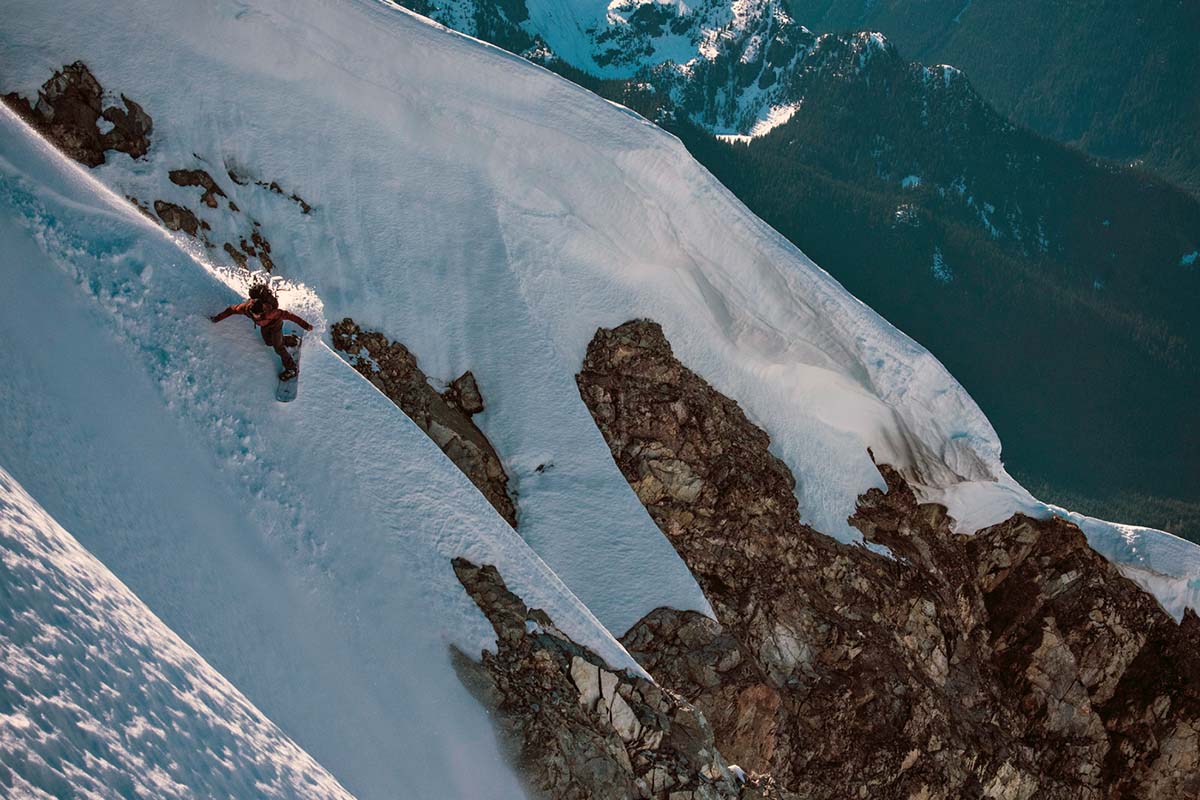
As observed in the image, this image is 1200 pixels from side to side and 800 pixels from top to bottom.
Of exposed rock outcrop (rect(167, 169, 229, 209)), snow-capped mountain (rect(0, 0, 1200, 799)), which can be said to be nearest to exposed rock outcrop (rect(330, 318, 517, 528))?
snow-capped mountain (rect(0, 0, 1200, 799))

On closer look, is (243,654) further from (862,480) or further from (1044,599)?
(1044,599)

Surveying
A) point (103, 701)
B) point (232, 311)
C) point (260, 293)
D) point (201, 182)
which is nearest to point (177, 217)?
point (201, 182)

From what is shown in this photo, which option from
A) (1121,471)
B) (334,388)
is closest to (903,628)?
(334,388)

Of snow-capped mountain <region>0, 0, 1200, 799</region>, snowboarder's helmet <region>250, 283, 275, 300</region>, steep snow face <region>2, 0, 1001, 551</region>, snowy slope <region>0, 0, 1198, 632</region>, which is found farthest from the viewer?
steep snow face <region>2, 0, 1001, 551</region>

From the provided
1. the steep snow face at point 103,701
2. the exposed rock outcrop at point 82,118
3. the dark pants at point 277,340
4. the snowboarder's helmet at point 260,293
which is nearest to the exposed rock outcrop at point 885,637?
the dark pants at point 277,340

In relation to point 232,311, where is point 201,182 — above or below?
below

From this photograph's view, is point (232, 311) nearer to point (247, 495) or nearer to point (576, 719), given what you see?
point (247, 495)

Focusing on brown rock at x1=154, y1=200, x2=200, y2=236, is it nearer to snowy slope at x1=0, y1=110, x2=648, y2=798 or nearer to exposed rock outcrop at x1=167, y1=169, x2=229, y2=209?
exposed rock outcrop at x1=167, y1=169, x2=229, y2=209
